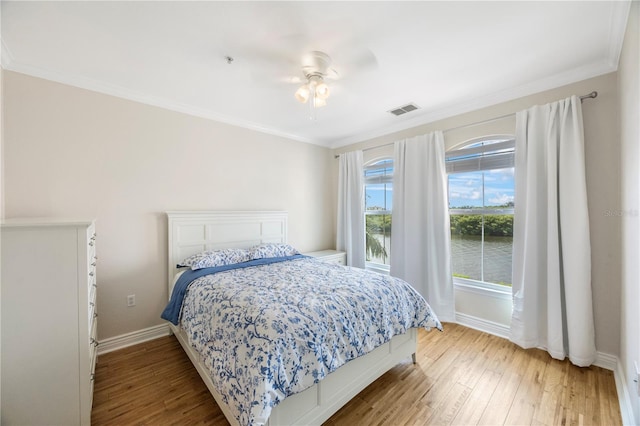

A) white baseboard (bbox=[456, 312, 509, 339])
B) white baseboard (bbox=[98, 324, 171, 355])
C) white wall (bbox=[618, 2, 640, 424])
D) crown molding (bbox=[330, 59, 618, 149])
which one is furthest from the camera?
white baseboard (bbox=[456, 312, 509, 339])

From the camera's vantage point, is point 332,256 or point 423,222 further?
point 332,256

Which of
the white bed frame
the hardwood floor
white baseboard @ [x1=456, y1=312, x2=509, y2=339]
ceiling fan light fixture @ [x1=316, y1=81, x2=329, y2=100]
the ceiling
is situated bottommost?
the hardwood floor

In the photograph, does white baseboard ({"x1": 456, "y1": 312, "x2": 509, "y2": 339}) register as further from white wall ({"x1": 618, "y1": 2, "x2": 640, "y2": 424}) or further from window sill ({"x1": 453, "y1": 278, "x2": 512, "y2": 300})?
white wall ({"x1": 618, "y1": 2, "x2": 640, "y2": 424})

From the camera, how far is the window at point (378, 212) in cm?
388

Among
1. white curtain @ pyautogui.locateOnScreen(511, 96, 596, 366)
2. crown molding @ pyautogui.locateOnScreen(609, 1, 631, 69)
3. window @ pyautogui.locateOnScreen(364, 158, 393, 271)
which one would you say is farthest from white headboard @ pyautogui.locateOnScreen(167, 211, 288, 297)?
crown molding @ pyautogui.locateOnScreen(609, 1, 631, 69)

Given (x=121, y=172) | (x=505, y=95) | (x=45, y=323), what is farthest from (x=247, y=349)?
(x=505, y=95)

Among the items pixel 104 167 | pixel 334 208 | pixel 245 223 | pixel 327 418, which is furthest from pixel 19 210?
pixel 334 208

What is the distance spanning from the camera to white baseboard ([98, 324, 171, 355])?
241 centimetres

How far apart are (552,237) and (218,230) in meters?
3.42

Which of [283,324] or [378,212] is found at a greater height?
[378,212]

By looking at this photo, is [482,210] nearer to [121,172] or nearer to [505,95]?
[505,95]

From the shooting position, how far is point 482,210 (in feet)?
9.52

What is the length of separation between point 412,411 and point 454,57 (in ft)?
8.62

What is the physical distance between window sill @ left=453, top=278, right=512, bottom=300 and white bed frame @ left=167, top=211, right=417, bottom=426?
118cm
